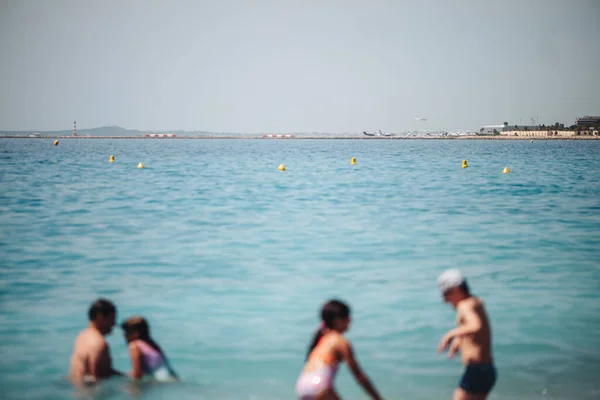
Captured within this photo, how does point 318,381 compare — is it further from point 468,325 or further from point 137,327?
point 137,327

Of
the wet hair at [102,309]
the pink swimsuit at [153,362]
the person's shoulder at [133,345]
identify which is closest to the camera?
the wet hair at [102,309]

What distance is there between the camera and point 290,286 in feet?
51.1

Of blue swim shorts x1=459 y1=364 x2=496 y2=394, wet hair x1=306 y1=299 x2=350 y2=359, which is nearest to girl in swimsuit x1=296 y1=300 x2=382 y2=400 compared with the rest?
wet hair x1=306 y1=299 x2=350 y2=359

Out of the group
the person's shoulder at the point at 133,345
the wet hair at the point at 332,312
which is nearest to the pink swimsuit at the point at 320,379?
the wet hair at the point at 332,312

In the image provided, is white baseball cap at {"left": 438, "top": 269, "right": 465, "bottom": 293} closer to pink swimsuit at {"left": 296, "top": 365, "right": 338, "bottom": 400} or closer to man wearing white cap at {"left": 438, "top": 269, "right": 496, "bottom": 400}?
man wearing white cap at {"left": 438, "top": 269, "right": 496, "bottom": 400}

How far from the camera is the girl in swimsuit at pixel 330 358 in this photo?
21.5 feet

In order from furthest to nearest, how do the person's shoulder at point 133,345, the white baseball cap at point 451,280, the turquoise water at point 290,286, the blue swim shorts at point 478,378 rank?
the turquoise water at point 290,286
the person's shoulder at point 133,345
the blue swim shorts at point 478,378
the white baseball cap at point 451,280

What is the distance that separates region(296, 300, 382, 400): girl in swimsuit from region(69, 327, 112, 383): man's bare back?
308cm

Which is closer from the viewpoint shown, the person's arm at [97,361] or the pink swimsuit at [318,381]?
the pink swimsuit at [318,381]

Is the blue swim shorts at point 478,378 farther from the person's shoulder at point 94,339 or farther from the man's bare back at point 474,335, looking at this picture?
the person's shoulder at point 94,339

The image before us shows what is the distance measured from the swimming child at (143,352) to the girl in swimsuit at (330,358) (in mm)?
2685

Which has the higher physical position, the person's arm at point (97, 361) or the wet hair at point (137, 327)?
the wet hair at point (137, 327)

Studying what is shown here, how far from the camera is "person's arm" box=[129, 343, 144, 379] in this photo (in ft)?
28.1

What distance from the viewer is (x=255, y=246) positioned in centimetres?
2084
